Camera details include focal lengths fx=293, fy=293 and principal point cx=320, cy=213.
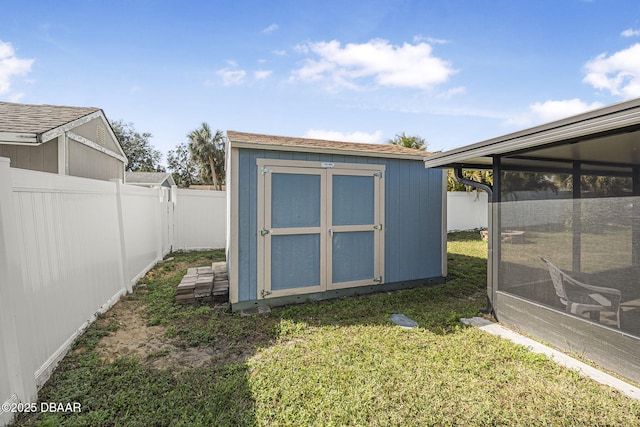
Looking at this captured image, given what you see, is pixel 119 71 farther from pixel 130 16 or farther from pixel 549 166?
pixel 549 166

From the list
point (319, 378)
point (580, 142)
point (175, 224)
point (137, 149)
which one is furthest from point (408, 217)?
point (137, 149)

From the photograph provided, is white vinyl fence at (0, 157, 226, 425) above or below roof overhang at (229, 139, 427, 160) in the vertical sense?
below

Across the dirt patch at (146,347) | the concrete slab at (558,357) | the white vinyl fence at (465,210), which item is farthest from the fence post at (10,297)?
the white vinyl fence at (465,210)

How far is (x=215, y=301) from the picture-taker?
4.43m

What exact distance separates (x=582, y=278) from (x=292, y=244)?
327cm

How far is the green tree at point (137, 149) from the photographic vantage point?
2811 cm

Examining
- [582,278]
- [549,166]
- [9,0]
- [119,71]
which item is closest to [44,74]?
[119,71]

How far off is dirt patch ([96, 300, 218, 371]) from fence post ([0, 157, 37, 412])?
799 mm

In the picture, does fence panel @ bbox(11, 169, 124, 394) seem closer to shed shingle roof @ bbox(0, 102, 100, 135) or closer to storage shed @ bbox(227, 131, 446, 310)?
shed shingle roof @ bbox(0, 102, 100, 135)

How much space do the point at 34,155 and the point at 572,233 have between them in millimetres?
6892

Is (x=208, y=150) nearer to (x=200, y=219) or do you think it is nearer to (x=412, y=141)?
(x=412, y=141)

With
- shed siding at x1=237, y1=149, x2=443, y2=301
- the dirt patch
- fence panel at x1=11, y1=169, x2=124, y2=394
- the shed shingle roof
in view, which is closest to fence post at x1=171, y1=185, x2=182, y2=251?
the shed shingle roof

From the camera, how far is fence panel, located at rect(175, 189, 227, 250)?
8.84 m

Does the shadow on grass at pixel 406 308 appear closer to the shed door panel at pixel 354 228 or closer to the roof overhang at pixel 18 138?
the shed door panel at pixel 354 228
